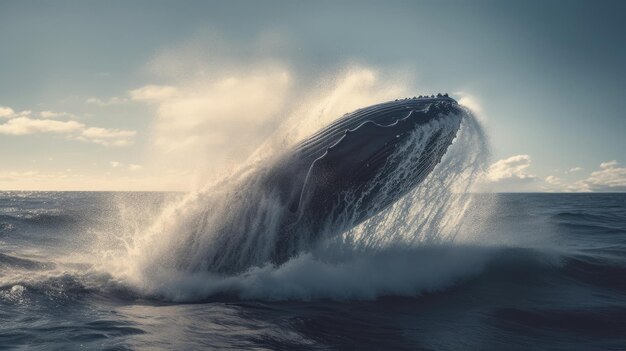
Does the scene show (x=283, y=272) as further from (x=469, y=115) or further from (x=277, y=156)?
(x=469, y=115)

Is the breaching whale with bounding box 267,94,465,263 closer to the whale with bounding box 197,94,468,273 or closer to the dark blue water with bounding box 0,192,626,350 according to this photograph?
the whale with bounding box 197,94,468,273

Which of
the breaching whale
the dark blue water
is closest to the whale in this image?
the breaching whale

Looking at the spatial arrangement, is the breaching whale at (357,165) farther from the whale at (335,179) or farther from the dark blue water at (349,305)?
the dark blue water at (349,305)

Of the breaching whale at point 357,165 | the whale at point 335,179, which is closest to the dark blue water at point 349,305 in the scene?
the whale at point 335,179

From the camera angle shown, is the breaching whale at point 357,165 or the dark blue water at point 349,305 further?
the breaching whale at point 357,165

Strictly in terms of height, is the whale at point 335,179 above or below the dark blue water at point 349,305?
above

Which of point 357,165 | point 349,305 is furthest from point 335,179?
point 349,305
